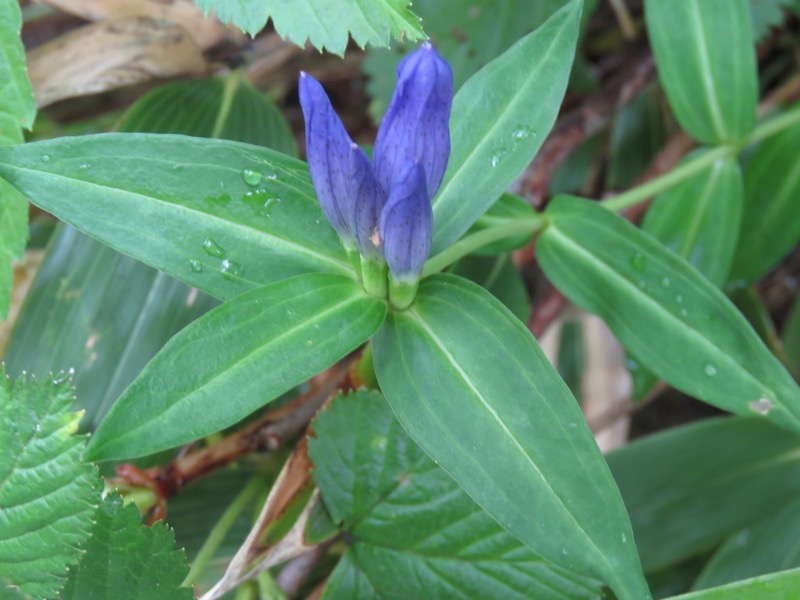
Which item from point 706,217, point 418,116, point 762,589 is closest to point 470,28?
point 706,217

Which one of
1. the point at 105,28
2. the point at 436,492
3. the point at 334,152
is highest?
the point at 105,28

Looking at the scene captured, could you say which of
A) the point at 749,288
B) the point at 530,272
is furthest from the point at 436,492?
the point at 749,288

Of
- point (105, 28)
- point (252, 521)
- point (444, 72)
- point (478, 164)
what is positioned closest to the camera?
point (444, 72)

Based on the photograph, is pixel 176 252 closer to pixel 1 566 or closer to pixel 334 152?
pixel 334 152

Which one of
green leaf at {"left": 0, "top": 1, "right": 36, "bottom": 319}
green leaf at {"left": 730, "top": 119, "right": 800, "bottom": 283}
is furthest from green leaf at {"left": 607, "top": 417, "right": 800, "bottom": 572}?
green leaf at {"left": 0, "top": 1, "right": 36, "bottom": 319}

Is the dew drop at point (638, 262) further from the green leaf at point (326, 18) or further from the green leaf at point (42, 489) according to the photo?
the green leaf at point (42, 489)
